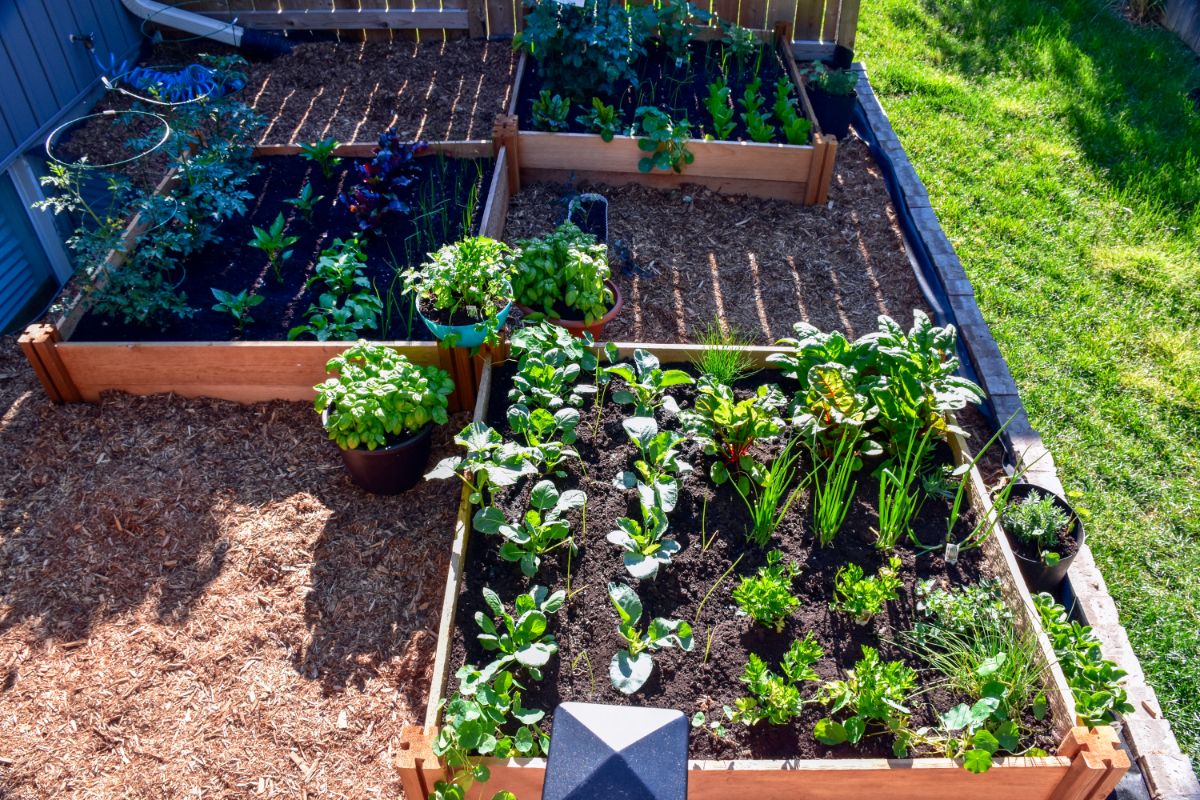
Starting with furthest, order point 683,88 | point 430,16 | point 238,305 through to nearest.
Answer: point 430,16 < point 683,88 < point 238,305

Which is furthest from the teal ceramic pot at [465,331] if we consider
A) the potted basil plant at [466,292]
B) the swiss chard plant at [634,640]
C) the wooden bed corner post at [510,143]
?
the wooden bed corner post at [510,143]

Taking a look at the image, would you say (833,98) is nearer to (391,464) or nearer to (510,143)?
(510,143)

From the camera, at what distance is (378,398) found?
300 cm

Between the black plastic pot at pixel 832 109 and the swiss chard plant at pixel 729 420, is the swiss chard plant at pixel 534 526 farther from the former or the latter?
Answer: the black plastic pot at pixel 832 109

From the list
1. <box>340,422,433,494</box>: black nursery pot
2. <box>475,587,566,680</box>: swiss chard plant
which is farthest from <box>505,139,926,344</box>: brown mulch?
<box>475,587,566,680</box>: swiss chard plant

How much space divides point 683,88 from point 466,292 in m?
2.71

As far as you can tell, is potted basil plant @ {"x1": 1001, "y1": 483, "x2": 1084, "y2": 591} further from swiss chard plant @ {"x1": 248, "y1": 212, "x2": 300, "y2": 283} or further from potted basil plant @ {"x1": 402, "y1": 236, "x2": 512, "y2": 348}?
swiss chard plant @ {"x1": 248, "y1": 212, "x2": 300, "y2": 283}

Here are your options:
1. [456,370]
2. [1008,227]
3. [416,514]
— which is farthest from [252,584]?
[1008,227]

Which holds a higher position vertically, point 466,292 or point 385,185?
point 466,292

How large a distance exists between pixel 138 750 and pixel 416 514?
1135mm

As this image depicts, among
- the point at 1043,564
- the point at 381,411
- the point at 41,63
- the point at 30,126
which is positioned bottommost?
the point at 1043,564

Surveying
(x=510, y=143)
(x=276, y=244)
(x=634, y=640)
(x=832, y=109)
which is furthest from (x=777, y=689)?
(x=832, y=109)

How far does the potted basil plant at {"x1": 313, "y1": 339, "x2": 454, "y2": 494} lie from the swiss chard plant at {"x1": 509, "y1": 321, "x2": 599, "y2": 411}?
0.94 feet

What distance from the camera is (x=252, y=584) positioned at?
3.02m
